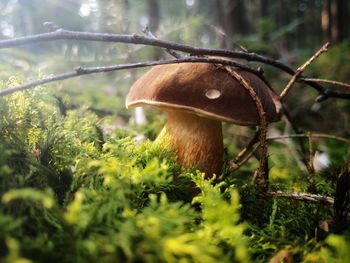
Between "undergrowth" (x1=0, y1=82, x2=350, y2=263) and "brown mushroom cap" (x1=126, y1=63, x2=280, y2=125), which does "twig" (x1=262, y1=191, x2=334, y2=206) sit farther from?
"brown mushroom cap" (x1=126, y1=63, x2=280, y2=125)

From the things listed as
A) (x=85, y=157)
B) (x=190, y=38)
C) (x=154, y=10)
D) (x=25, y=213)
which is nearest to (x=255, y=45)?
(x=154, y=10)

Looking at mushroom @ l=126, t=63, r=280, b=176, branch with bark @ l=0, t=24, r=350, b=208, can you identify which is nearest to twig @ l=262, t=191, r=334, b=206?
branch with bark @ l=0, t=24, r=350, b=208

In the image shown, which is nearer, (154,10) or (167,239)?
(167,239)

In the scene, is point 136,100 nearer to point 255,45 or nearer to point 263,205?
point 263,205

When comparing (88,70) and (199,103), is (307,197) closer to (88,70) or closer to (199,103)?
(199,103)

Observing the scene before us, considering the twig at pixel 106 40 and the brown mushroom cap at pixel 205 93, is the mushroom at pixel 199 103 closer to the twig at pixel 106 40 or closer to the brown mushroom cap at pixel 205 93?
the brown mushroom cap at pixel 205 93

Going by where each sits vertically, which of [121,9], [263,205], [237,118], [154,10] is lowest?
[263,205]

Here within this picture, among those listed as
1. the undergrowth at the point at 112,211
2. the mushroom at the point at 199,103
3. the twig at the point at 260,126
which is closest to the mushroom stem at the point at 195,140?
the mushroom at the point at 199,103
